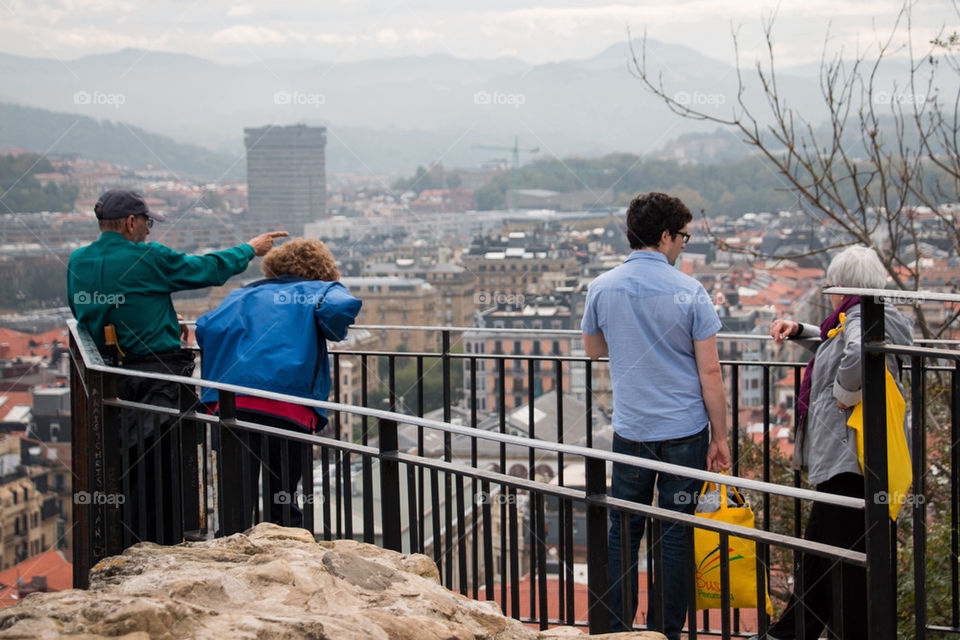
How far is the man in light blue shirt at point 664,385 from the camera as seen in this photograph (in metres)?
3.62

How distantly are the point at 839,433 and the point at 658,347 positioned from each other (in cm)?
77

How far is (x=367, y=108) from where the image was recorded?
73312mm

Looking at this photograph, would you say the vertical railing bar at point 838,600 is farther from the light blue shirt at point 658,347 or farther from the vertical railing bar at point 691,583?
the light blue shirt at point 658,347

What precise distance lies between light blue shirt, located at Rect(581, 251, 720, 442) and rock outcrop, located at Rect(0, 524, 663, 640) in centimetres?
106

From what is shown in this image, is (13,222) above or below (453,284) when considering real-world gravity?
above

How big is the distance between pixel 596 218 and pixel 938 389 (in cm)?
4601

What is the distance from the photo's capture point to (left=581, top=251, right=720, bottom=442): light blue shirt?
3633 millimetres

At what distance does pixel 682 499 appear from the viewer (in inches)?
137

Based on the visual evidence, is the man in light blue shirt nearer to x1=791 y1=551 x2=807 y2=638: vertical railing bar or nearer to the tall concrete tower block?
x1=791 y1=551 x2=807 y2=638: vertical railing bar

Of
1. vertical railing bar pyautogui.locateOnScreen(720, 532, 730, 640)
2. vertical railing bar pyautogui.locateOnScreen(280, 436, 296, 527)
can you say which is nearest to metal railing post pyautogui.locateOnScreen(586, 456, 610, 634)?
vertical railing bar pyautogui.locateOnScreen(720, 532, 730, 640)

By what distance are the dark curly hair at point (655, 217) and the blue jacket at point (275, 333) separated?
1.23m

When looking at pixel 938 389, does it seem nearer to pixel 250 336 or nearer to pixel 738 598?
pixel 738 598

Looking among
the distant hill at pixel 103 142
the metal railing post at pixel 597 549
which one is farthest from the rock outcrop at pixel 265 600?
the distant hill at pixel 103 142

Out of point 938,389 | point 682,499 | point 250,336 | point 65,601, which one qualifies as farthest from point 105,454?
point 938,389
